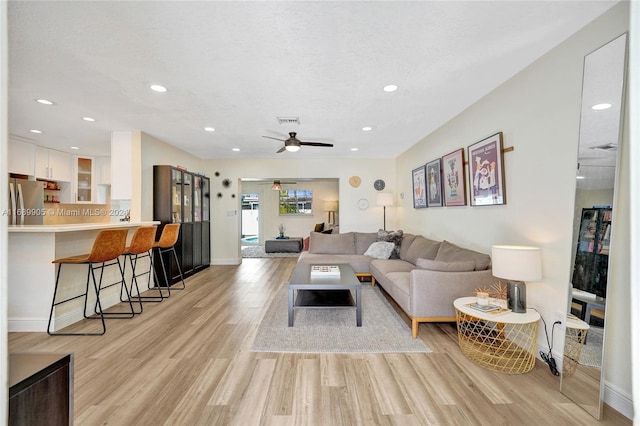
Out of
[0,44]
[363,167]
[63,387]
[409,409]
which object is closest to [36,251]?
[63,387]

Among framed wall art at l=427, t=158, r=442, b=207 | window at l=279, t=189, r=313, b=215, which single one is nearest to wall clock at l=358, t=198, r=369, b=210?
framed wall art at l=427, t=158, r=442, b=207

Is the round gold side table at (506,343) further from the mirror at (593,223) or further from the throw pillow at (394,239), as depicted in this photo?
the throw pillow at (394,239)

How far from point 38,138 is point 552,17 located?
6764mm

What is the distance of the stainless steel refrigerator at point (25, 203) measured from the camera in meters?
3.69

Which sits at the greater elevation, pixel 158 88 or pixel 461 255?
pixel 158 88

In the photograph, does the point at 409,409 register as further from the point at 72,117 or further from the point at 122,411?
the point at 72,117

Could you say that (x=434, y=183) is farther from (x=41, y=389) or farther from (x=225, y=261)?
(x=225, y=261)

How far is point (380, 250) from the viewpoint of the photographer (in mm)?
4973

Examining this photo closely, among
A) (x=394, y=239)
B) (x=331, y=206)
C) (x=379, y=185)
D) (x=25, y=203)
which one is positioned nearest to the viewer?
(x=25, y=203)

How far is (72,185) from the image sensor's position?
5.66 meters

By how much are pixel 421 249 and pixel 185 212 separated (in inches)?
168

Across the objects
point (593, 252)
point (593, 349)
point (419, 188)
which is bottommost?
point (593, 349)

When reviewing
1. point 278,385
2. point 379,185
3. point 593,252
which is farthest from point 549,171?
point 379,185

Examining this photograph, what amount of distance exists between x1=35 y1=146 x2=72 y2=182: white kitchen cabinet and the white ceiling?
4.00 ft
